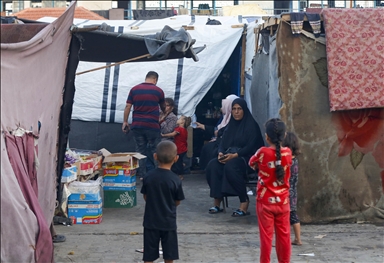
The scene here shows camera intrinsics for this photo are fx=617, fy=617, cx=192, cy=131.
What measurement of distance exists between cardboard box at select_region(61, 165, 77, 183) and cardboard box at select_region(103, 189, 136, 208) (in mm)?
1022

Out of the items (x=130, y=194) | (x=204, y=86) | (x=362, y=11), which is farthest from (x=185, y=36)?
(x=204, y=86)

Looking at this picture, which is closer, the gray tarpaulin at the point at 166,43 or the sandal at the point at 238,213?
the gray tarpaulin at the point at 166,43

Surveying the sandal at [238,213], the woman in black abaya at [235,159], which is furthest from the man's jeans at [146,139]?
the sandal at [238,213]

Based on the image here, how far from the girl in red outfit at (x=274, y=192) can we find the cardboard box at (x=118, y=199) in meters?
3.36

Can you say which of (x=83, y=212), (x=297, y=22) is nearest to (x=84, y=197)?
(x=83, y=212)

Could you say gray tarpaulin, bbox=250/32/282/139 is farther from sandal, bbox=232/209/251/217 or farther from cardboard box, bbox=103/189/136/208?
cardboard box, bbox=103/189/136/208

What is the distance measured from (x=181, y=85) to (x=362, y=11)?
4.49 meters

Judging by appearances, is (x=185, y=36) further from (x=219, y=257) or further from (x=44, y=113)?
(x=219, y=257)

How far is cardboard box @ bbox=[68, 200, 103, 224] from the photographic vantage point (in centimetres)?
738

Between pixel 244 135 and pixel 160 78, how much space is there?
Result: 3.38 meters

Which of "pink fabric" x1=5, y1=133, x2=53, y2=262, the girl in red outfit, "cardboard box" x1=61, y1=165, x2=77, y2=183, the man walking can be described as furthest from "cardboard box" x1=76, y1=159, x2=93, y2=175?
the girl in red outfit

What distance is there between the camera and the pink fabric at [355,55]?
6.92 metres

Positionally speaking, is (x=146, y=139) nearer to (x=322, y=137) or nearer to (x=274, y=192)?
(x=322, y=137)

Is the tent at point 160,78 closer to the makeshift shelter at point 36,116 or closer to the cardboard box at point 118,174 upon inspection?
the cardboard box at point 118,174
